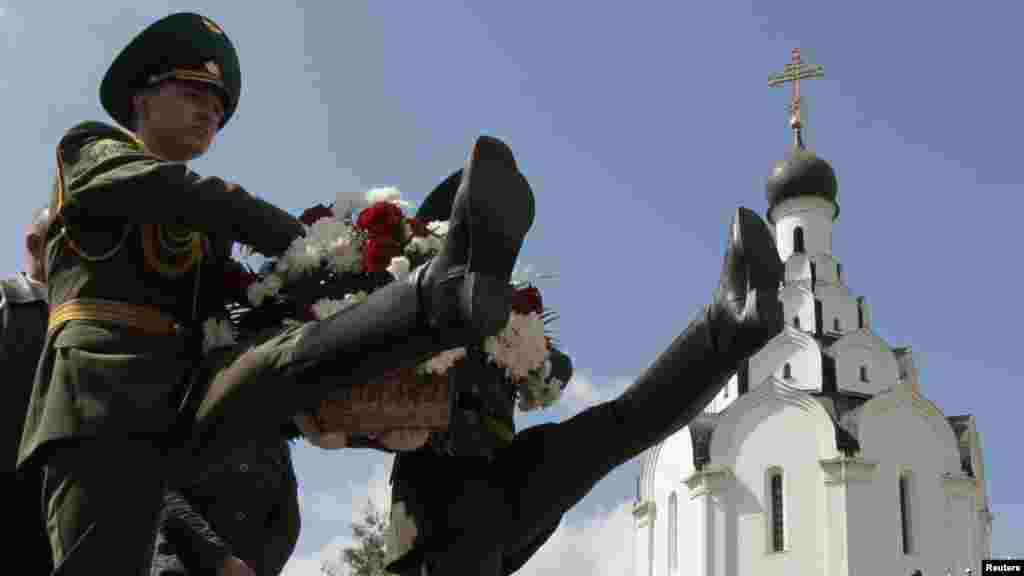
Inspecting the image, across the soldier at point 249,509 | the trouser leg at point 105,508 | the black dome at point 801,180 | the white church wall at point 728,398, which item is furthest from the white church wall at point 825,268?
the trouser leg at point 105,508

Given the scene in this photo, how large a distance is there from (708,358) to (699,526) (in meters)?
36.5

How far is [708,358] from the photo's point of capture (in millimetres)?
3578

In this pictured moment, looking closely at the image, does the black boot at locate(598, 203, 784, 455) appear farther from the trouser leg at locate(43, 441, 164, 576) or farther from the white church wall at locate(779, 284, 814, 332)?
the white church wall at locate(779, 284, 814, 332)

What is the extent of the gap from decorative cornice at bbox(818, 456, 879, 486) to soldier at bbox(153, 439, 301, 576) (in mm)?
35648

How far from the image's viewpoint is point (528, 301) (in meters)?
3.72

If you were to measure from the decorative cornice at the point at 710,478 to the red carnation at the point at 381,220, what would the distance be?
36.6 meters

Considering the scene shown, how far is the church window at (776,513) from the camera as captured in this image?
38.4m

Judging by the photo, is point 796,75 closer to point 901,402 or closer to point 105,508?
point 901,402

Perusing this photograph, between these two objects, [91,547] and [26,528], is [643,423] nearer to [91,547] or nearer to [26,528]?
[91,547]

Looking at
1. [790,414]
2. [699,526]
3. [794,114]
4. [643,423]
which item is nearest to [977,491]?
[790,414]

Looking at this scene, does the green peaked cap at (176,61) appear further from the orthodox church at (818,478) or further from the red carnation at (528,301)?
the orthodox church at (818,478)

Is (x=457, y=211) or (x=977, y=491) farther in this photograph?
(x=977, y=491)

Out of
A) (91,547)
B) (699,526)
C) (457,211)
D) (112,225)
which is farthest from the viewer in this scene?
(699,526)

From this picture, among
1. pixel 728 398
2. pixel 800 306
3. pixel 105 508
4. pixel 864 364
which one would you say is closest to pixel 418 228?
pixel 105 508
